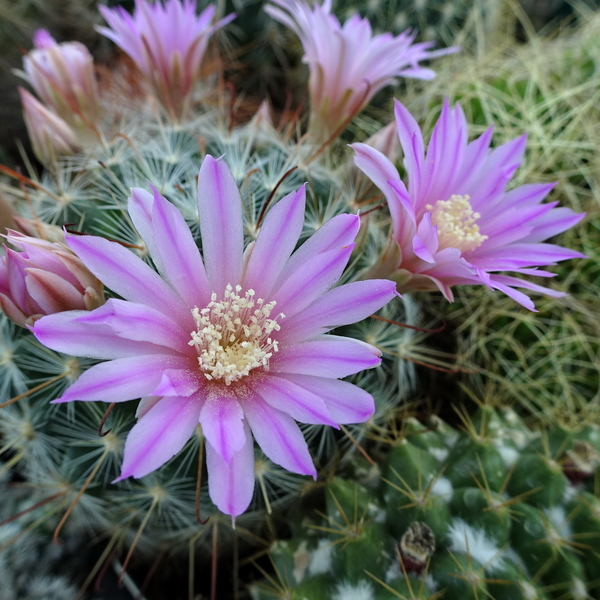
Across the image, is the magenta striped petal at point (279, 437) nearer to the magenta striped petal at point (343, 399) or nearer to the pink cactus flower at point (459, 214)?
the magenta striped petal at point (343, 399)

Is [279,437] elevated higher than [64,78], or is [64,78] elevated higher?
[64,78]

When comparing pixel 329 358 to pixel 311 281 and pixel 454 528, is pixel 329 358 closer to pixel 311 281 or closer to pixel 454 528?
pixel 311 281

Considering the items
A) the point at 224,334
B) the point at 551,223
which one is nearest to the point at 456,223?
the point at 551,223

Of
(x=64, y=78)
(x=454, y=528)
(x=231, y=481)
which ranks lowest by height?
(x=454, y=528)

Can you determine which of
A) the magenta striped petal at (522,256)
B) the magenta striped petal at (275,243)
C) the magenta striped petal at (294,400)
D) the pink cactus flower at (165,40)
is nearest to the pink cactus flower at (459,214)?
the magenta striped petal at (522,256)

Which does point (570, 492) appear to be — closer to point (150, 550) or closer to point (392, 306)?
point (392, 306)

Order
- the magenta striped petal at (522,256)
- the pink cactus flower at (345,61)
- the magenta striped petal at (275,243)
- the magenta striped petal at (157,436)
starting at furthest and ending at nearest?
the pink cactus flower at (345,61)
the magenta striped petal at (522,256)
the magenta striped petal at (275,243)
the magenta striped petal at (157,436)

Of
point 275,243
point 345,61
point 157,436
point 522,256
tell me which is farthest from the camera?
point 345,61
